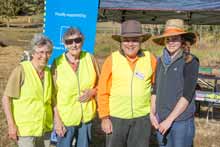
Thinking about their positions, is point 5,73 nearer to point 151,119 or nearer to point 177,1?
point 177,1

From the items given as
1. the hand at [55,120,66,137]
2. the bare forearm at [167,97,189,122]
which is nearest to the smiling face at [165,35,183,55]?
the bare forearm at [167,97,189,122]

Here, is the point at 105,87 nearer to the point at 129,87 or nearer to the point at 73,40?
the point at 129,87

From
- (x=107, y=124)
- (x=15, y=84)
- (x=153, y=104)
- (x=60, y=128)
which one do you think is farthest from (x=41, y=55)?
(x=153, y=104)

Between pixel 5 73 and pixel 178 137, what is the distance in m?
10.8

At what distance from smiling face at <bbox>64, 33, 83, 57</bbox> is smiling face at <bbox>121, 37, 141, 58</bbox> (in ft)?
1.35

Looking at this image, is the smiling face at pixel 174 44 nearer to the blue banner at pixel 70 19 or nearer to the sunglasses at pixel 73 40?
the sunglasses at pixel 73 40

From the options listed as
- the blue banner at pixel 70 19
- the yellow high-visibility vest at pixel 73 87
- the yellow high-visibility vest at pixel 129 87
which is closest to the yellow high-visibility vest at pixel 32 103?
the yellow high-visibility vest at pixel 73 87

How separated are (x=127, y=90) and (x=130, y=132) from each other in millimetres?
444

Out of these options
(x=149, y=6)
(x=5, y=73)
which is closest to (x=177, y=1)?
(x=149, y=6)

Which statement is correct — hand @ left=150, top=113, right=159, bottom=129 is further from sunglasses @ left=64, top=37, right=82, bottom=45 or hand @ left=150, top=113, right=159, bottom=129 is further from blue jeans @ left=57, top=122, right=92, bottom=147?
sunglasses @ left=64, top=37, right=82, bottom=45

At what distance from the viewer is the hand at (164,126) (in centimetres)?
432

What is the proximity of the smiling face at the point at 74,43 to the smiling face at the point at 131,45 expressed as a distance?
16.2 inches

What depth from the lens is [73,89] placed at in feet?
15.1

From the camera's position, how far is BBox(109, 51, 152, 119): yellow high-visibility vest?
4.48 m
